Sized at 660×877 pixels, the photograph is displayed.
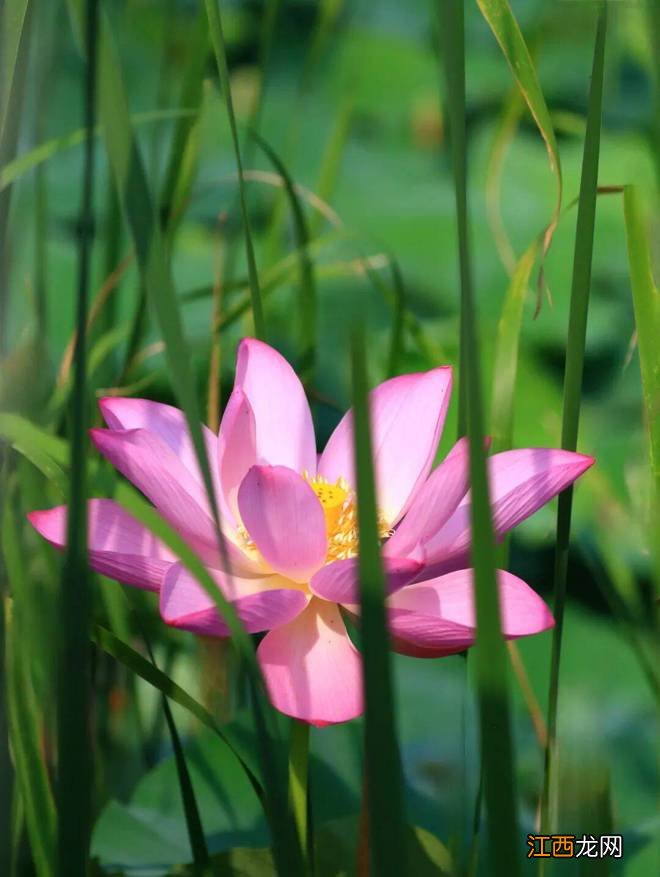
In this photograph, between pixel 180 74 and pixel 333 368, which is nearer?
pixel 333 368

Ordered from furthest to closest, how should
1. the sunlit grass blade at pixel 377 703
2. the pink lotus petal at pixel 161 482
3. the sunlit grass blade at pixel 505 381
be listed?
1. the sunlit grass blade at pixel 505 381
2. the pink lotus petal at pixel 161 482
3. the sunlit grass blade at pixel 377 703

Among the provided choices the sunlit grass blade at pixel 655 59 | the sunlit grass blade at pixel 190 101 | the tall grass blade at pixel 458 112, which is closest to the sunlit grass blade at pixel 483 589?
the tall grass blade at pixel 458 112

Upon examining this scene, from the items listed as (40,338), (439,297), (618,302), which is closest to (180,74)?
(439,297)

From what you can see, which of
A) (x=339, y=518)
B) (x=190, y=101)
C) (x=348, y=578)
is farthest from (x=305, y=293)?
(x=348, y=578)

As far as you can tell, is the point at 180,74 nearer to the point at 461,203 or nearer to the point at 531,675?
the point at 531,675

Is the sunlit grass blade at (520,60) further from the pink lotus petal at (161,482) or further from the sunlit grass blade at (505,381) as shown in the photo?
the pink lotus petal at (161,482)

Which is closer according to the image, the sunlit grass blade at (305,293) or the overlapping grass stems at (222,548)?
the overlapping grass stems at (222,548)

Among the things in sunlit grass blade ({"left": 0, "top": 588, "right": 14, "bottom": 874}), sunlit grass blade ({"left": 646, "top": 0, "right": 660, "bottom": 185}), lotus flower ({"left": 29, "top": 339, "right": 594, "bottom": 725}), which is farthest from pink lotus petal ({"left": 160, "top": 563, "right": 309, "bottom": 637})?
sunlit grass blade ({"left": 646, "top": 0, "right": 660, "bottom": 185})
